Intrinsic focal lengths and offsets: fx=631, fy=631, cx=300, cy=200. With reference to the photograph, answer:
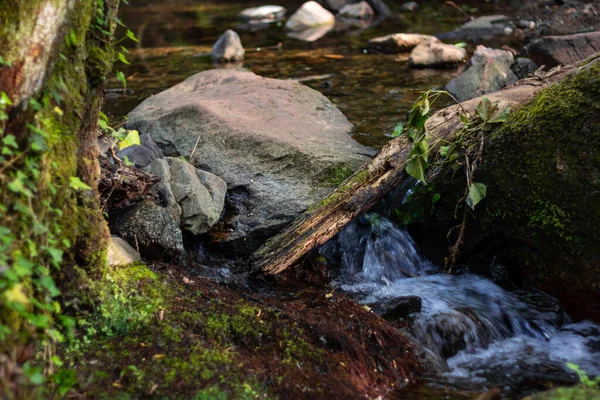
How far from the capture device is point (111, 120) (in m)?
8.10

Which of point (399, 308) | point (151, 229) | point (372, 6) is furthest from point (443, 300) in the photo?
point (372, 6)

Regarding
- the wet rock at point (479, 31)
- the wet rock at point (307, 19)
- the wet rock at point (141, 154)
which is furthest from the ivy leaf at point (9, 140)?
the wet rock at point (307, 19)

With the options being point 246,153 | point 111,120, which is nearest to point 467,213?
point 246,153

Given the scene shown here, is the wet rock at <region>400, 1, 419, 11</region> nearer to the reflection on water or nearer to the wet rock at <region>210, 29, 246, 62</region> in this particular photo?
the reflection on water

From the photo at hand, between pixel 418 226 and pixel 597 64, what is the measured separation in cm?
182

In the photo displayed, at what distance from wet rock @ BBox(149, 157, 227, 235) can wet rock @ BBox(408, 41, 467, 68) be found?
6.58m

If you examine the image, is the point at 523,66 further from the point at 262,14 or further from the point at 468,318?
the point at 262,14

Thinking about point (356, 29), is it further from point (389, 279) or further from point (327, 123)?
point (389, 279)

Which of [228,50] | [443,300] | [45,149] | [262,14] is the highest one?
[45,149]

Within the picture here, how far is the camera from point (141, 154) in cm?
558

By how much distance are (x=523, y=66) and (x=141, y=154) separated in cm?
658

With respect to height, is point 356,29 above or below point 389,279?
above

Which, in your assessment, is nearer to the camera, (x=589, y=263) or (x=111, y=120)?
(x=589, y=263)

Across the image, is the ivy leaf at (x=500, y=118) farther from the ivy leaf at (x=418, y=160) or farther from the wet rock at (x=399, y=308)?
the wet rock at (x=399, y=308)
